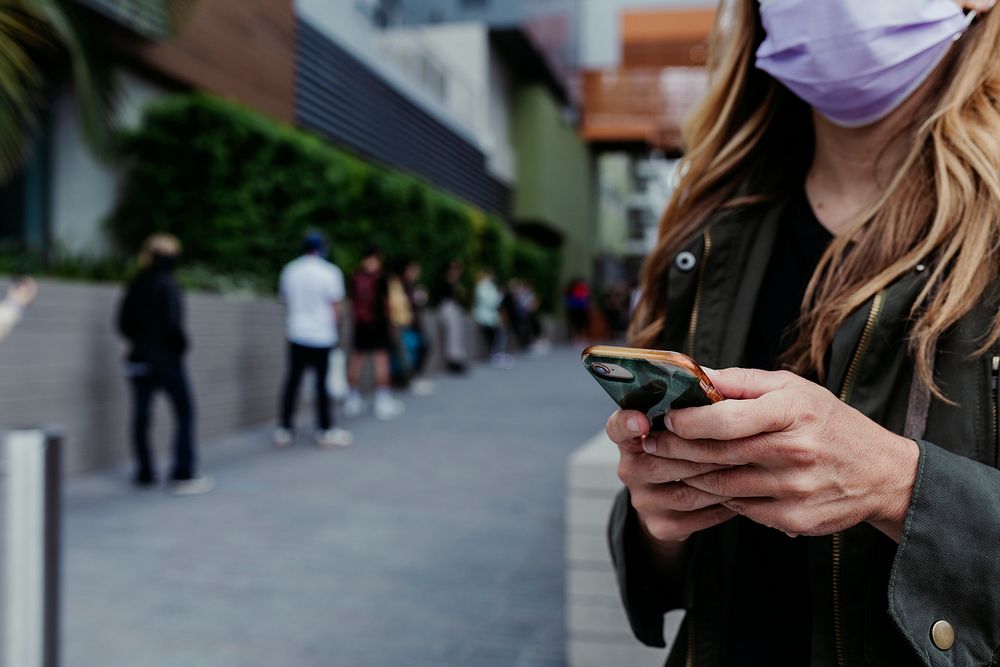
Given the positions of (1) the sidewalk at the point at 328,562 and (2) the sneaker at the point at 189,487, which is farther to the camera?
(2) the sneaker at the point at 189,487

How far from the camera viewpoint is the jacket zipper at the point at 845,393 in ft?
3.68

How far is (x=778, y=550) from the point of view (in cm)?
125

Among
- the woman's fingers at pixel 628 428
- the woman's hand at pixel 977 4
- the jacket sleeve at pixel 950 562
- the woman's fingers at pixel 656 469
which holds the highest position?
the woman's hand at pixel 977 4

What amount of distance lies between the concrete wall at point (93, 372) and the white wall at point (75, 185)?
1.67 m

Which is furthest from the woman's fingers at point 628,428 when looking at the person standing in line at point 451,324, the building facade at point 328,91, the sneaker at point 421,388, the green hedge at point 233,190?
the person standing in line at point 451,324

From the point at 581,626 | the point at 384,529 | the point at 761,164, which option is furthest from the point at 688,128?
the point at 384,529

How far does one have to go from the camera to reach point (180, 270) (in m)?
9.89

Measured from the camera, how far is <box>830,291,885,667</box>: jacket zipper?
1.12 m

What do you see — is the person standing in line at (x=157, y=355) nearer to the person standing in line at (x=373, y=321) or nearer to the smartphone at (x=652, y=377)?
the person standing in line at (x=373, y=321)

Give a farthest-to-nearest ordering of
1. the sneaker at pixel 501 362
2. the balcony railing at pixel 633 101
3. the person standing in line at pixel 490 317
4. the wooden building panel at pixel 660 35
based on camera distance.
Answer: the wooden building panel at pixel 660 35
the balcony railing at pixel 633 101
the sneaker at pixel 501 362
the person standing in line at pixel 490 317

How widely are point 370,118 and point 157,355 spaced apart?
31.9 ft

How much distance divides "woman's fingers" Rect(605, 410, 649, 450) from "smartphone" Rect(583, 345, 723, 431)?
0.06 feet

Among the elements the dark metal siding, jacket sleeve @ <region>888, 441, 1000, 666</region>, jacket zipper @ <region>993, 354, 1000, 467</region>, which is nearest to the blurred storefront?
the dark metal siding

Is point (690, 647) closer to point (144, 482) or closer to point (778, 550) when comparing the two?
point (778, 550)
